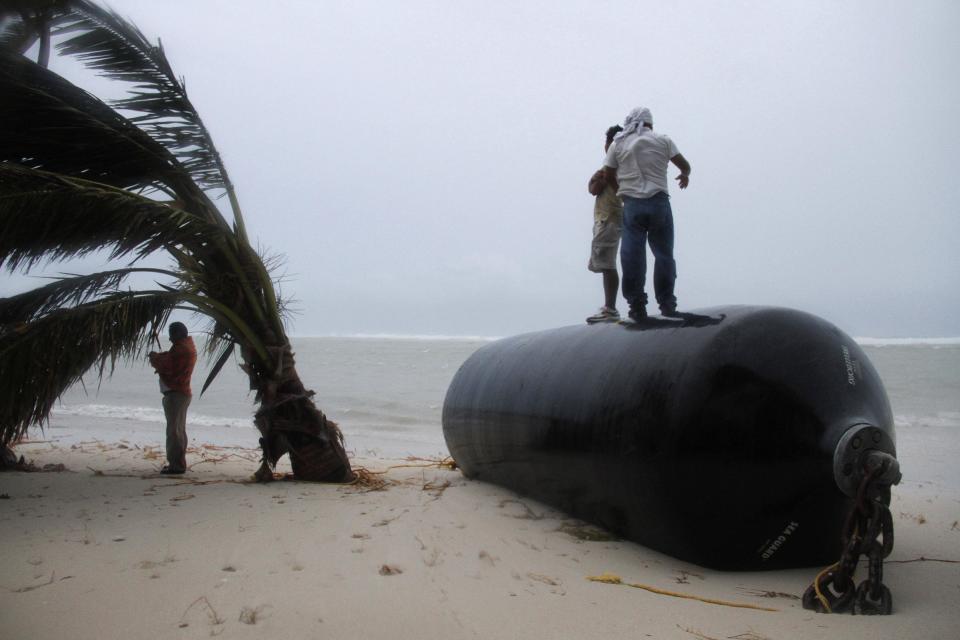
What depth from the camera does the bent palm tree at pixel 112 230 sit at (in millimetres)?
5324

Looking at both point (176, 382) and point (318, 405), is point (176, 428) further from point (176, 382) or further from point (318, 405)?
point (318, 405)

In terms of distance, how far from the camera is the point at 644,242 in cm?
508

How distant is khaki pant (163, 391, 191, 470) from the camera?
727cm

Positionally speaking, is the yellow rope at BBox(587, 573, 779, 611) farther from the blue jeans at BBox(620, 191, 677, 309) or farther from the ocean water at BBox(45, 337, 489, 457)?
the ocean water at BBox(45, 337, 489, 457)

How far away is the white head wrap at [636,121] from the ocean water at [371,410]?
4.31 m

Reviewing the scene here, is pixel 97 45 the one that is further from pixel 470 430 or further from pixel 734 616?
pixel 734 616

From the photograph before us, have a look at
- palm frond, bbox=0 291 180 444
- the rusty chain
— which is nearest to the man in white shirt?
the rusty chain

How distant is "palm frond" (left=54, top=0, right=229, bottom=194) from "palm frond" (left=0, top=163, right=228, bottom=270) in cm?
94

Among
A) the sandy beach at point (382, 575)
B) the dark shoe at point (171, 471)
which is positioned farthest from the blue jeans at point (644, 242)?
the dark shoe at point (171, 471)

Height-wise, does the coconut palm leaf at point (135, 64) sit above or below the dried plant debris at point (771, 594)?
above

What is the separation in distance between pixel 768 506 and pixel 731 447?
0.34m

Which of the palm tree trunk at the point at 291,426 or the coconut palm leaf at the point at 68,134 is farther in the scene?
the palm tree trunk at the point at 291,426

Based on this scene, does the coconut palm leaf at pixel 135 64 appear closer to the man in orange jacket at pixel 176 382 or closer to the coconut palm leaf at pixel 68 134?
the coconut palm leaf at pixel 68 134

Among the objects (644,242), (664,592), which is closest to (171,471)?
(644,242)
